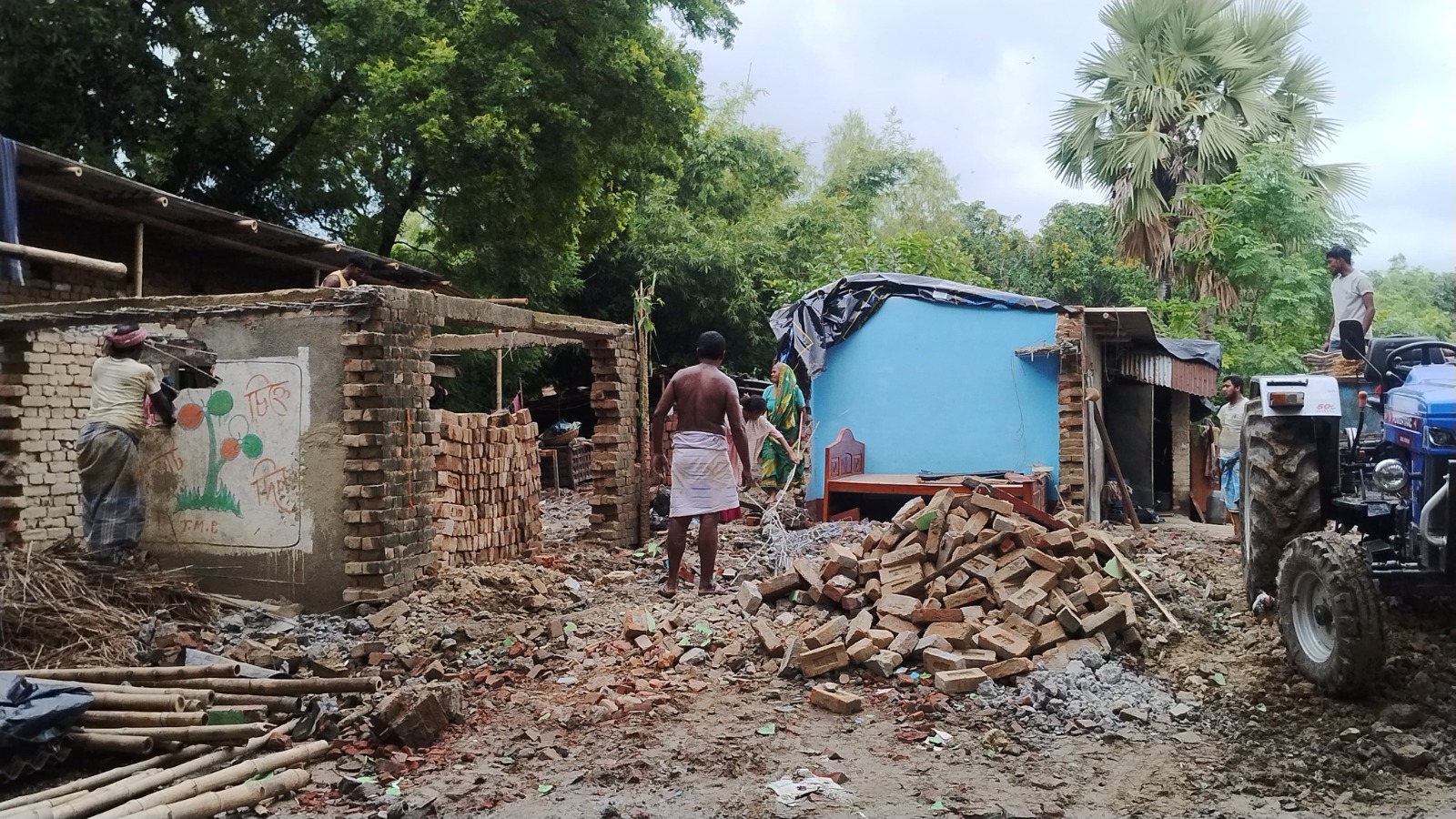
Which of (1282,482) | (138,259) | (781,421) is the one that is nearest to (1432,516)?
(1282,482)

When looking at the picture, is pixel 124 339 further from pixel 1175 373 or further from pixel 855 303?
pixel 1175 373

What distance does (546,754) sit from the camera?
4.81 m

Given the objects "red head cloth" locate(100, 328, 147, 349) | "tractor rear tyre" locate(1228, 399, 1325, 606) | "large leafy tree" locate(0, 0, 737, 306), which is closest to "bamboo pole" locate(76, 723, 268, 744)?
"red head cloth" locate(100, 328, 147, 349)

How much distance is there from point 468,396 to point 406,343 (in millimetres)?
13115

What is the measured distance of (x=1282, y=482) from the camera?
5.82m

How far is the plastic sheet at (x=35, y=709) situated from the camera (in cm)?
435

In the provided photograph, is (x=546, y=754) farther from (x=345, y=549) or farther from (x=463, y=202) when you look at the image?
(x=463, y=202)

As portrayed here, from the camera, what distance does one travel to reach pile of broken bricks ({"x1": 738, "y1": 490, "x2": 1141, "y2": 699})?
19.4ft

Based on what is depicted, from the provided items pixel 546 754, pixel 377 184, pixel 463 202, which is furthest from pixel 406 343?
pixel 377 184

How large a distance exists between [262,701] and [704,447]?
3580mm

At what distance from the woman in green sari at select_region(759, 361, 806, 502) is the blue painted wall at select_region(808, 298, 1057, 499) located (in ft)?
2.43

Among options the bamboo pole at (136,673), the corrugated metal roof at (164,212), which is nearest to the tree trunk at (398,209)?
the corrugated metal roof at (164,212)

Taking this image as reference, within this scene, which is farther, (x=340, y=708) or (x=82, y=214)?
(x=82, y=214)

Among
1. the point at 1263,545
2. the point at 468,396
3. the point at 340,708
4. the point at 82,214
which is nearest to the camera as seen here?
the point at 340,708
